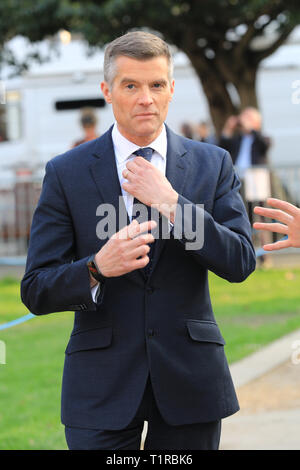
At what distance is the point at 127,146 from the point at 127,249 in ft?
1.46

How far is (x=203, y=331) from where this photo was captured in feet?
9.00

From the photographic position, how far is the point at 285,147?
20.0 m

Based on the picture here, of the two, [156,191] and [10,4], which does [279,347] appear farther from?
[10,4]

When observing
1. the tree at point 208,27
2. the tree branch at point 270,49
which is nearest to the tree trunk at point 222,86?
the tree at point 208,27

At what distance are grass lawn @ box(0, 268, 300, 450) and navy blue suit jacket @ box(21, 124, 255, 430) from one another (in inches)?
93.3

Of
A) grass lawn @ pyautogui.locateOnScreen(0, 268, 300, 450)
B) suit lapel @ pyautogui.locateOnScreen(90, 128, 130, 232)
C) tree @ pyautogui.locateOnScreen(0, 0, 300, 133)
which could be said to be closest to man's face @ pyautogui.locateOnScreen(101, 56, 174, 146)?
suit lapel @ pyautogui.locateOnScreen(90, 128, 130, 232)

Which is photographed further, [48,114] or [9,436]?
[48,114]

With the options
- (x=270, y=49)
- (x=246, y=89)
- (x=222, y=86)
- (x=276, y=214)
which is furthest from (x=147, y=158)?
(x=270, y=49)

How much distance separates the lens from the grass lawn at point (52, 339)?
17.9 feet

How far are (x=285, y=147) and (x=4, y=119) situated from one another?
24.3 ft

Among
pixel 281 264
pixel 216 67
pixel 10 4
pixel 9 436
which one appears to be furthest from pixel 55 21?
pixel 9 436

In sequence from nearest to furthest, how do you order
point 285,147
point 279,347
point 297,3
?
point 279,347, point 297,3, point 285,147
